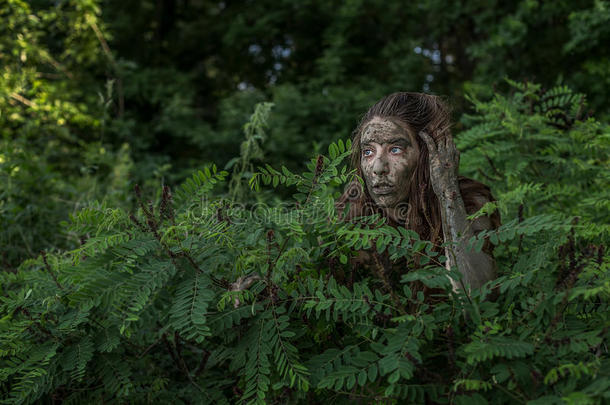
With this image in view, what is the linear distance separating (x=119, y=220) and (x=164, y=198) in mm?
350

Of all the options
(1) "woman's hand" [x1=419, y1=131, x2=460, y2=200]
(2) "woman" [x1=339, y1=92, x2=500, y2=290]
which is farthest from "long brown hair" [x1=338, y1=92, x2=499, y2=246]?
(1) "woman's hand" [x1=419, y1=131, x2=460, y2=200]

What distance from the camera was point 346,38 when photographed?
377 inches

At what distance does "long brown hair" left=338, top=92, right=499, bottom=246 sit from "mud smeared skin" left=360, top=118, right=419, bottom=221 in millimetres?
38

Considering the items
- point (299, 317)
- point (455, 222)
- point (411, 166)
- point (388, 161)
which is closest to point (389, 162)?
point (388, 161)

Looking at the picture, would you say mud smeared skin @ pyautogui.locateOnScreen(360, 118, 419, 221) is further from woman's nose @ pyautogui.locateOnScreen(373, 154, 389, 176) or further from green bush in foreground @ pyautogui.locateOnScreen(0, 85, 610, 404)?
green bush in foreground @ pyautogui.locateOnScreen(0, 85, 610, 404)

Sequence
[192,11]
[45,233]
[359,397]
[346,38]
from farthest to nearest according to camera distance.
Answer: [192,11] < [346,38] < [45,233] < [359,397]

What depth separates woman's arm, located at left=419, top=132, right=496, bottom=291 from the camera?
73.9 inches

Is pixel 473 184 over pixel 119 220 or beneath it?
over

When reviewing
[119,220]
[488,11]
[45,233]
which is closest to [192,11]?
[488,11]

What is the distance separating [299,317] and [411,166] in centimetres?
88

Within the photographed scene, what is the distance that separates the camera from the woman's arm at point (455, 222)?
188 centimetres

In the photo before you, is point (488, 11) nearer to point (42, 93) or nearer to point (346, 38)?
point (346, 38)

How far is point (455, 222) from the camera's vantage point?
1.95 meters

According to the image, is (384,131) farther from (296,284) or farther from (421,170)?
(296,284)
